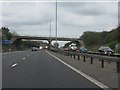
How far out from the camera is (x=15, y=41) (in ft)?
497

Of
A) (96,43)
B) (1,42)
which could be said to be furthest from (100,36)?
(1,42)

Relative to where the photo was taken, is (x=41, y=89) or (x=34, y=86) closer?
(x=41, y=89)

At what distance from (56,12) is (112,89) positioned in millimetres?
62588

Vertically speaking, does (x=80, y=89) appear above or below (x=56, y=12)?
below

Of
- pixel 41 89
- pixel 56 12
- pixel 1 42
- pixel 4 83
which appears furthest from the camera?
pixel 1 42

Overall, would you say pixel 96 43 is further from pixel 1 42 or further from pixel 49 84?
pixel 49 84

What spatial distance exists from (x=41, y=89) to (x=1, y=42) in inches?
4269

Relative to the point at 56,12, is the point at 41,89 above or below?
below

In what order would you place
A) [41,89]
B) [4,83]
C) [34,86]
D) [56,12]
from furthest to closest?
[56,12] < [4,83] < [34,86] < [41,89]

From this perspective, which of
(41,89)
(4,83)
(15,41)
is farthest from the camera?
(15,41)

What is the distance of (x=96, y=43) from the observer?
152000 millimetres

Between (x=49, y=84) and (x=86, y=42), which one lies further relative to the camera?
(x=86, y=42)

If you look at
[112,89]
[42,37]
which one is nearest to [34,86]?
[112,89]

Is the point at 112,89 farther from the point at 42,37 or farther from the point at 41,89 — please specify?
the point at 42,37
